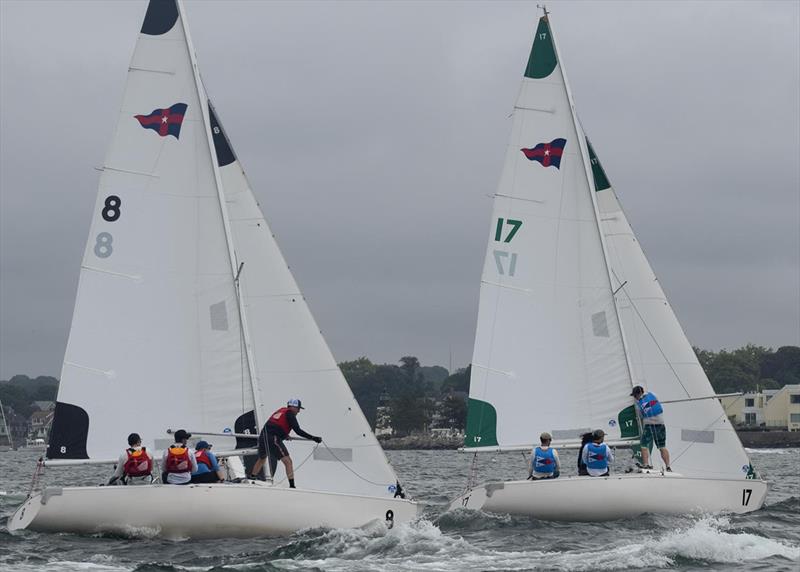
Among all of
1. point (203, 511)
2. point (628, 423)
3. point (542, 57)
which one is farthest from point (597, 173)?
point (203, 511)

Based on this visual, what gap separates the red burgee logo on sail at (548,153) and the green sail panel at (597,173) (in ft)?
4.67

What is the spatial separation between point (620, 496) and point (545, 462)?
5.49ft

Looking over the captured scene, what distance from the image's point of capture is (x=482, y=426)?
95.6 feet

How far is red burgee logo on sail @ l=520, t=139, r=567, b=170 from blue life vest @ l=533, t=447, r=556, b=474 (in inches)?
241

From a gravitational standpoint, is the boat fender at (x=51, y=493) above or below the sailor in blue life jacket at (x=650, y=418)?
below

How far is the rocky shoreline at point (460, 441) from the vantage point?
126 m

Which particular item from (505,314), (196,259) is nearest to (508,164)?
(505,314)

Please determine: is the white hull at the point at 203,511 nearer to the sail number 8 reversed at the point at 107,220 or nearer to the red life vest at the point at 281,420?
the red life vest at the point at 281,420

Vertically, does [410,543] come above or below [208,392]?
below

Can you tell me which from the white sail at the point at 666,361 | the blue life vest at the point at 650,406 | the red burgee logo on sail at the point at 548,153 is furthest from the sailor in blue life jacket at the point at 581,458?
the red burgee logo on sail at the point at 548,153

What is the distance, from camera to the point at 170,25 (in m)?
25.9

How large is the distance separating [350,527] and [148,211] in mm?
6863

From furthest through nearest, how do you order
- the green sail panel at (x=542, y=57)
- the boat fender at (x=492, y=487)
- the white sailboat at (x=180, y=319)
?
the green sail panel at (x=542, y=57)
the boat fender at (x=492, y=487)
the white sailboat at (x=180, y=319)

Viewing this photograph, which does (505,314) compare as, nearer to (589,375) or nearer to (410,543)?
(589,375)
